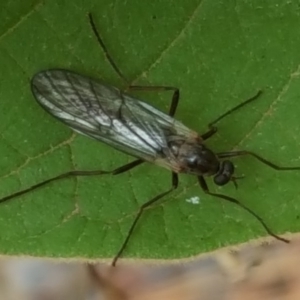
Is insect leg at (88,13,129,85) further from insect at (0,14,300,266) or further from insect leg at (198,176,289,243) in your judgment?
insect leg at (198,176,289,243)

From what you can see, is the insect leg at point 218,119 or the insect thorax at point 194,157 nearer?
the insect leg at point 218,119

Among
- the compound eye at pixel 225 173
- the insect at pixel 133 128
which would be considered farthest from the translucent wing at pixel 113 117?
the compound eye at pixel 225 173

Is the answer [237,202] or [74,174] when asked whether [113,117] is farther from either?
[237,202]

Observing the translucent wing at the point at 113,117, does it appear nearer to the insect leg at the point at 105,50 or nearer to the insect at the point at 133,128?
the insect at the point at 133,128

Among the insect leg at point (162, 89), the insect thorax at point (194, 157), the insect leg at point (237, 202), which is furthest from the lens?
the insect thorax at point (194, 157)

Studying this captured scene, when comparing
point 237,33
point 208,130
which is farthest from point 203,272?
point 237,33

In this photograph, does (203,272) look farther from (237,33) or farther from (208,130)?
(237,33)

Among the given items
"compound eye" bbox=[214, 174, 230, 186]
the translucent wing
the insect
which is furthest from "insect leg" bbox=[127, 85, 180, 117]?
"compound eye" bbox=[214, 174, 230, 186]

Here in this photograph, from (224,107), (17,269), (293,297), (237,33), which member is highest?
(237,33)

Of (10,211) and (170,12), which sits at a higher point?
(170,12)
